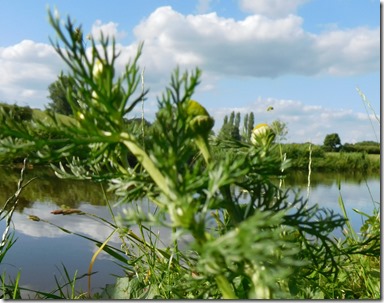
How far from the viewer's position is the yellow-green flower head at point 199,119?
0.26m

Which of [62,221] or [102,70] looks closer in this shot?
[102,70]

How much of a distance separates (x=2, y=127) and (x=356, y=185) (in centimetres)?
1117

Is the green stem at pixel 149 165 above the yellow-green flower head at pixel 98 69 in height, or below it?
below

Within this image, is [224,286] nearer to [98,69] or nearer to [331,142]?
[98,69]

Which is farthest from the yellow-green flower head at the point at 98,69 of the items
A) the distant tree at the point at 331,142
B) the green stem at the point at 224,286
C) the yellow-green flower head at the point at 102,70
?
the distant tree at the point at 331,142

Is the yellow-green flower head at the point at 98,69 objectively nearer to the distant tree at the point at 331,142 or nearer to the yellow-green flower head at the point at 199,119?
the yellow-green flower head at the point at 199,119

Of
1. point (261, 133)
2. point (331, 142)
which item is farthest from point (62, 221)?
point (331, 142)

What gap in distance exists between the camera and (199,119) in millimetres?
259

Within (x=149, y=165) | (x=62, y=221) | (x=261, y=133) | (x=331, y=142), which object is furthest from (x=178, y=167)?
(x=331, y=142)

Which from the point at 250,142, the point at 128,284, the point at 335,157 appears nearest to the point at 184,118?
the point at 250,142

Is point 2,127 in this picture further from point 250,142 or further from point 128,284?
point 128,284

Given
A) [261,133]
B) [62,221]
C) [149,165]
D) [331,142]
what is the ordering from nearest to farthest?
[149,165]
[261,133]
[62,221]
[331,142]

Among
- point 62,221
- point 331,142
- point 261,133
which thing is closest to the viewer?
point 261,133

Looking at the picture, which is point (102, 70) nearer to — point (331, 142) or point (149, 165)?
point (149, 165)
